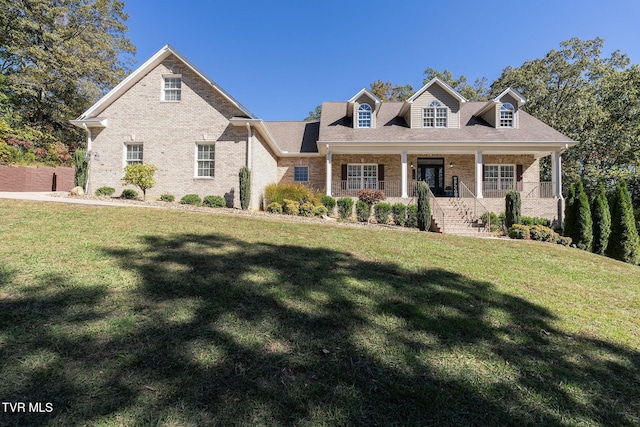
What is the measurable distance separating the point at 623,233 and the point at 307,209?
1229 centimetres

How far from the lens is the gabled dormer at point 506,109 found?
1750 cm

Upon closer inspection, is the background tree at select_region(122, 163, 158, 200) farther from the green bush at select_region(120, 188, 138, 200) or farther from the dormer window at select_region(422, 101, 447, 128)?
the dormer window at select_region(422, 101, 447, 128)

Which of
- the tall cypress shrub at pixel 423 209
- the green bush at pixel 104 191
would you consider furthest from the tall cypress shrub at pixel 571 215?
the green bush at pixel 104 191

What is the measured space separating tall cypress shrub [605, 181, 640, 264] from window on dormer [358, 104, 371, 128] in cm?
1179

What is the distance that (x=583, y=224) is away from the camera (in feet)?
39.2

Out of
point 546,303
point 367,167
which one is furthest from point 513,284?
point 367,167

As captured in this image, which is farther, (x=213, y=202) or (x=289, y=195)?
(x=289, y=195)

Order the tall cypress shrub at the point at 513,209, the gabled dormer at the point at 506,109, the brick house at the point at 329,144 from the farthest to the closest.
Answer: the gabled dormer at the point at 506,109
the brick house at the point at 329,144
the tall cypress shrub at the point at 513,209

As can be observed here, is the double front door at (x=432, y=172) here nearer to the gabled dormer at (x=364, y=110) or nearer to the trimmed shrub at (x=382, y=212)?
the gabled dormer at (x=364, y=110)

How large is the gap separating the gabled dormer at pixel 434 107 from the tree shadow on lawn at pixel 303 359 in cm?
1575

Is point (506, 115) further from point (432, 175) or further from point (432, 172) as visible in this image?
point (432, 175)

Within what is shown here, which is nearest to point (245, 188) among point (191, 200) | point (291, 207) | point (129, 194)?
point (291, 207)

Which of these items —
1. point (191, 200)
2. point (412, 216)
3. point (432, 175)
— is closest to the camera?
point (191, 200)

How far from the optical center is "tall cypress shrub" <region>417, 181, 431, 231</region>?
1275cm
